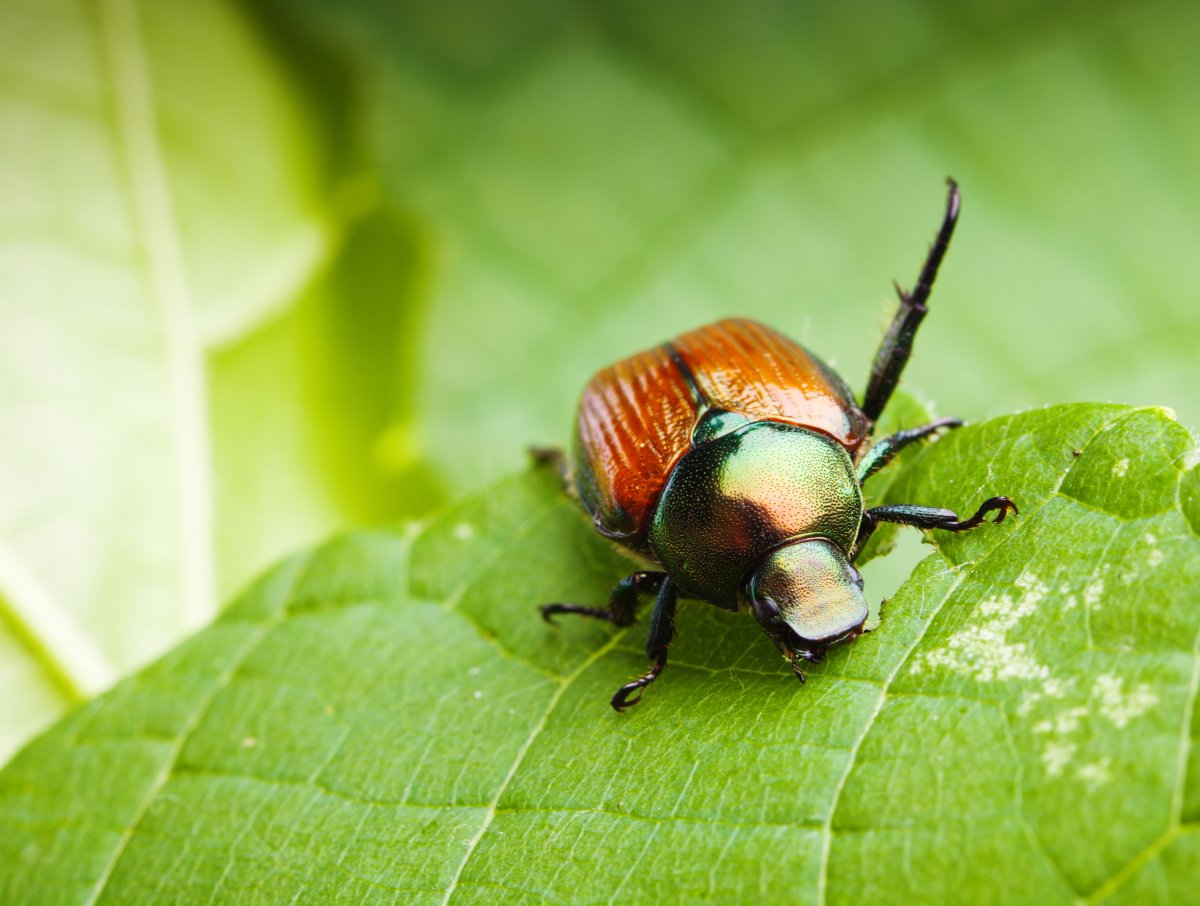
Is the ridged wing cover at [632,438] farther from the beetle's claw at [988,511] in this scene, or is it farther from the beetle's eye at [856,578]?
the beetle's claw at [988,511]

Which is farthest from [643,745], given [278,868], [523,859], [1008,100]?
[1008,100]

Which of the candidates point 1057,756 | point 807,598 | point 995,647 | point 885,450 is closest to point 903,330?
point 885,450

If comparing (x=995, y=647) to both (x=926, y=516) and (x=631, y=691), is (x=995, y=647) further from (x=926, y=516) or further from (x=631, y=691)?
(x=631, y=691)

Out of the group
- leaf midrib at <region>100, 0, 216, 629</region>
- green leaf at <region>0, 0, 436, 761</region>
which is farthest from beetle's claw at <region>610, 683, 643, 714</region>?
leaf midrib at <region>100, 0, 216, 629</region>

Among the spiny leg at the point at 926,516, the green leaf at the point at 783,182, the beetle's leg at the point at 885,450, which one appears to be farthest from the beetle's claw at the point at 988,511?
the green leaf at the point at 783,182

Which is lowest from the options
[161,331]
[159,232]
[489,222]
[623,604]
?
[623,604]

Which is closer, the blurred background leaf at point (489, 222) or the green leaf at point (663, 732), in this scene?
the green leaf at point (663, 732)

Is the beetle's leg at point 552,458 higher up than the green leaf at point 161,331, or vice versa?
the green leaf at point 161,331

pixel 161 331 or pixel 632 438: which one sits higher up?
pixel 161 331

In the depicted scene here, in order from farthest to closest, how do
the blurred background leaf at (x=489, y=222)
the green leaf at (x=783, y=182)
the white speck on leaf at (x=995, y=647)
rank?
the green leaf at (x=783, y=182)
the blurred background leaf at (x=489, y=222)
the white speck on leaf at (x=995, y=647)
